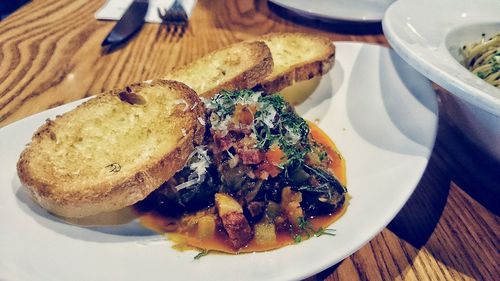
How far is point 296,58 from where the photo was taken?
229 cm

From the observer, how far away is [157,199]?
168 cm

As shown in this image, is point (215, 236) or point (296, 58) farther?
point (296, 58)

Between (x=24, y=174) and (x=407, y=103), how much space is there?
1.60m

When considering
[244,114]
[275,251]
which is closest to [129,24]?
Result: [244,114]

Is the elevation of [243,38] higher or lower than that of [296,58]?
lower

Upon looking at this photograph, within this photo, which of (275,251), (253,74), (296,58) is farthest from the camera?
(296,58)

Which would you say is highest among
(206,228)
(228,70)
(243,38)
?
(228,70)

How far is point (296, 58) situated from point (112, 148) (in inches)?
45.4

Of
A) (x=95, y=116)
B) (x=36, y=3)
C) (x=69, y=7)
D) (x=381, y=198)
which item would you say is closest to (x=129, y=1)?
(x=69, y=7)

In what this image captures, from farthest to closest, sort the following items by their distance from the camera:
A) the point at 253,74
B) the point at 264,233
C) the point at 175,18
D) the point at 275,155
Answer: the point at 175,18, the point at 253,74, the point at 275,155, the point at 264,233

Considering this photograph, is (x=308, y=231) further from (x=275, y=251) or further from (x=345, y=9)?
(x=345, y=9)

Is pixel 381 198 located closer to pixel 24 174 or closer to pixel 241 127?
pixel 241 127

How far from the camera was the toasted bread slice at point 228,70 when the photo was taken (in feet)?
6.64

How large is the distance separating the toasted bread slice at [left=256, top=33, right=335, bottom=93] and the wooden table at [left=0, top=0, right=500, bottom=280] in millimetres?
519
